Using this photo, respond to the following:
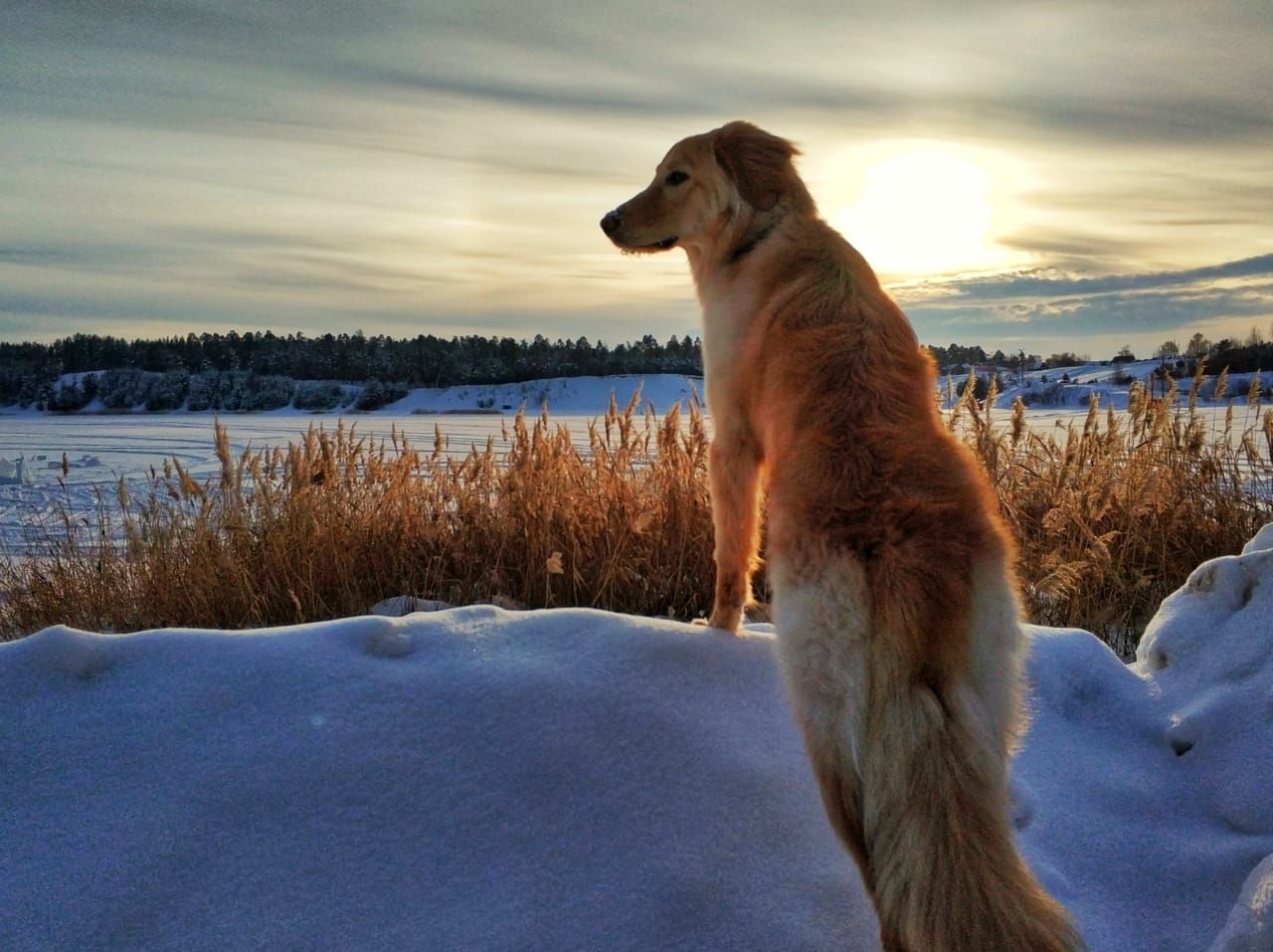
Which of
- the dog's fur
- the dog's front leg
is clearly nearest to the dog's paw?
the dog's front leg

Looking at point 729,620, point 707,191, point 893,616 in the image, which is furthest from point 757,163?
point 893,616

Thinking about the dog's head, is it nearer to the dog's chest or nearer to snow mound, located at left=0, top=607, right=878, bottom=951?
the dog's chest

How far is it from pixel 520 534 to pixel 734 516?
2808 millimetres

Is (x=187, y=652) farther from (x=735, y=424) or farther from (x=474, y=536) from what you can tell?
(x=474, y=536)

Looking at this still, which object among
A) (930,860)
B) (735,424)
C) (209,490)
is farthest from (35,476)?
(930,860)

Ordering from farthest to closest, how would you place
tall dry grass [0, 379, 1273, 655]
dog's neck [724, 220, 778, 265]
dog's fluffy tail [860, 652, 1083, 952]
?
tall dry grass [0, 379, 1273, 655], dog's neck [724, 220, 778, 265], dog's fluffy tail [860, 652, 1083, 952]

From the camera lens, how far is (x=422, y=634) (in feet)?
8.49

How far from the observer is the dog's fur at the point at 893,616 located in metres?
1.66

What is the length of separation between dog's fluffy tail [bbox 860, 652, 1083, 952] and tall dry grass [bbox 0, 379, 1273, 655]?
2910 mm

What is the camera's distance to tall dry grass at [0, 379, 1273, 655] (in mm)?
5164

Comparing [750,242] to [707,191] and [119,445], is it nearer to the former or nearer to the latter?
[707,191]

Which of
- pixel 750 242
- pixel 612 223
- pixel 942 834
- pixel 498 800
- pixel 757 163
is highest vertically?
pixel 757 163

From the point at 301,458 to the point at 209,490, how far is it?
2.64 ft

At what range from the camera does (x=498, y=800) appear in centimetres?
208
